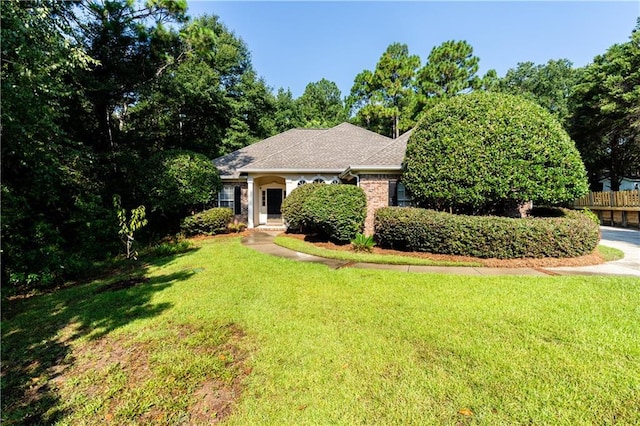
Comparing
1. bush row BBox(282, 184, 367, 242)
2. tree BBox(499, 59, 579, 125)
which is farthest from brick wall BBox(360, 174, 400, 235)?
tree BBox(499, 59, 579, 125)

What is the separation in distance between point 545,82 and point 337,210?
36.1m

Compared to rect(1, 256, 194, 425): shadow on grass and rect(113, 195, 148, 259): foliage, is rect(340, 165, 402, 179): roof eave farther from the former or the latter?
rect(113, 195, 148, 259): foliage

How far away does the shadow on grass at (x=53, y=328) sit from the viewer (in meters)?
2.60

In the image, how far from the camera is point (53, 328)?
13.6ft

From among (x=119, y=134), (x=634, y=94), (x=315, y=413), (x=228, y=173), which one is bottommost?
(x=315, y=413)

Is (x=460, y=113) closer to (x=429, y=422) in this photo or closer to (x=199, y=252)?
(x=429, y=422)

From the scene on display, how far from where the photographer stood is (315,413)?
7.72 feet

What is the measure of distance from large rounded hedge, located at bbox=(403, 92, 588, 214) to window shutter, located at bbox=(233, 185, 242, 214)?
10144 millimetres

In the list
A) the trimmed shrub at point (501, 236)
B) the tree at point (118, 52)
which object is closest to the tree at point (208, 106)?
the tree at point (118, 52)

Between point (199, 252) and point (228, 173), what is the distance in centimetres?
685

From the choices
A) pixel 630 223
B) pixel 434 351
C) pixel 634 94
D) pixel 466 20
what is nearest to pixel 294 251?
pixel 434 351

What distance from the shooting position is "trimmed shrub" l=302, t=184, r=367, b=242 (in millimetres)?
9680

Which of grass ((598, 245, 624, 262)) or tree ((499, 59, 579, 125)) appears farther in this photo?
tree ((499, 59, 579, 125))

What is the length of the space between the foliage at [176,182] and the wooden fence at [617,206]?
73.4 ft
